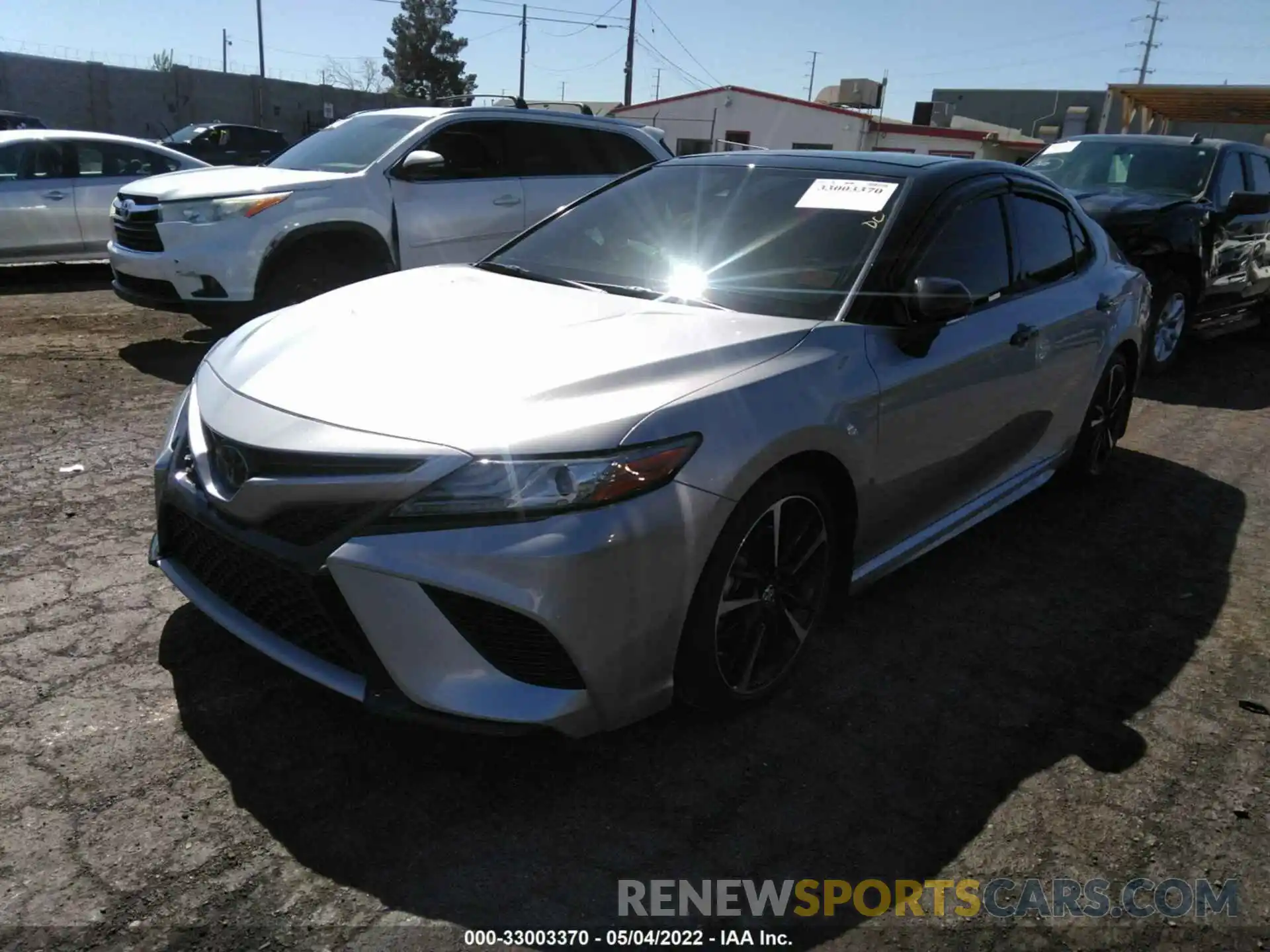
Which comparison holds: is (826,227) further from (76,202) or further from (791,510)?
(76,202)

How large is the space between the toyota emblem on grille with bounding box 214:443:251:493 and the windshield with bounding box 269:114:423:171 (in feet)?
16.9

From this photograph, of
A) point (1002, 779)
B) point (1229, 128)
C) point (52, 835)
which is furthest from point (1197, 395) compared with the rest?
point (1229, 128)

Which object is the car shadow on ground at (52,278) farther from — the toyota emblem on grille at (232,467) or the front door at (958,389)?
the front door at (958,389)

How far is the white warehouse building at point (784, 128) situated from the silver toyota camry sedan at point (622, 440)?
31372mm

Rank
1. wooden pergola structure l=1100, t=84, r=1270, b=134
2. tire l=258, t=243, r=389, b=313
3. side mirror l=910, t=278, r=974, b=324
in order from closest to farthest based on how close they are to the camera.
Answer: side mirror l=910, t=278, r=974, b=324
tire l=258, t=243, r=389, b=313
wooden pergola structure l=1100, t=84, r=1270, b=134

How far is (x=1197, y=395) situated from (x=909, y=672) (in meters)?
5.78

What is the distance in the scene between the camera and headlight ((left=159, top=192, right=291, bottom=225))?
6648mm

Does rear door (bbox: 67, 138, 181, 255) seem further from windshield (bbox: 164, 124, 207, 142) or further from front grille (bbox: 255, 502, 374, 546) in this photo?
windshield (bbox: 164, 124, 207, 142)

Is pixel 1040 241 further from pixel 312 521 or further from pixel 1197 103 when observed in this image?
pixel 1197 103

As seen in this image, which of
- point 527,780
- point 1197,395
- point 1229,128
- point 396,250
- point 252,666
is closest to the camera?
point 527,780

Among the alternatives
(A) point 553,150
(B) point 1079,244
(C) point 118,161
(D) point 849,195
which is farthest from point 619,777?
(C) point 118,161

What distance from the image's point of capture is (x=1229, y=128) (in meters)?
22.1

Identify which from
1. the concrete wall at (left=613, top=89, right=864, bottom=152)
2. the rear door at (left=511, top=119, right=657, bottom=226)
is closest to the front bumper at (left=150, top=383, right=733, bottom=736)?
the rear door at (left=511, top=119, right=657, bottom=226)

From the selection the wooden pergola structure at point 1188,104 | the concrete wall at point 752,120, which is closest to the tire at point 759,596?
the wooden pergola structure at point 1188,104
